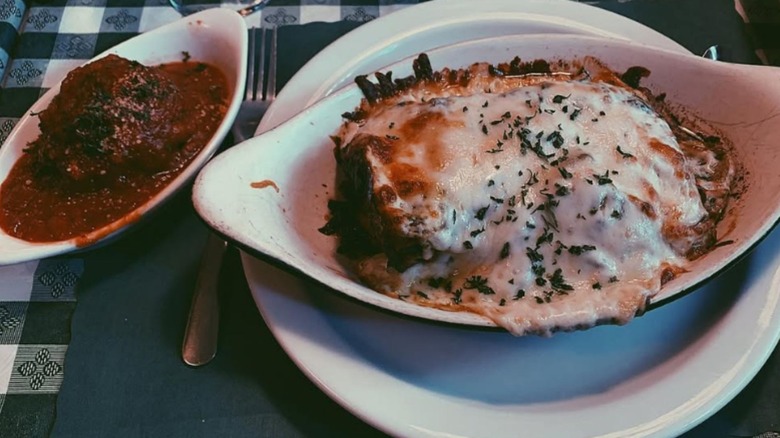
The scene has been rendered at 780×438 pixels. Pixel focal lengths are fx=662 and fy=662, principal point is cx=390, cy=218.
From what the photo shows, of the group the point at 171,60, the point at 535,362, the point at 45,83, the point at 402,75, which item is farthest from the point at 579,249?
the point at 45,83

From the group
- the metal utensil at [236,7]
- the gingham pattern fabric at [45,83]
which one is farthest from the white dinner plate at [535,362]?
the metal utensil at [236,7]

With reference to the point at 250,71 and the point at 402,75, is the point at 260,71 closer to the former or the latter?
the point at 250,71

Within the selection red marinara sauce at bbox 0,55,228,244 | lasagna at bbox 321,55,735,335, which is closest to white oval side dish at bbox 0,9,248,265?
red marinara sauce at bbox 0,55,228,244

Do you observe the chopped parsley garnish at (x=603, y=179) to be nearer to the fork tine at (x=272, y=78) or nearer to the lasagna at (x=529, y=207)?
the lasagna at (x=529, y=207)

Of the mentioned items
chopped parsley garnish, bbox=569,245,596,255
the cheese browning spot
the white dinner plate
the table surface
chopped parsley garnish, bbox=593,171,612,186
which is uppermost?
chopped parsley garnish, bbox=593,171,612,186

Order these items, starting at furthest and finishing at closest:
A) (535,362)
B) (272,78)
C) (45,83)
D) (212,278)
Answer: (45,83) → (272,78) → (212,278) → (535,362)

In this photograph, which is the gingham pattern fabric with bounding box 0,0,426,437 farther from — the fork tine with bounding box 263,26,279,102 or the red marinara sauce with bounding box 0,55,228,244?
the fork tine with bounding box 263,26,279,102

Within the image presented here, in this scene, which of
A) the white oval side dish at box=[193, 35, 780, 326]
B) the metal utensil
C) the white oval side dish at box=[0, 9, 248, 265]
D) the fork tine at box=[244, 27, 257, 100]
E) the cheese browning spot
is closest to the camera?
the white oval side dish at box=[193, 35, 780, 326]
